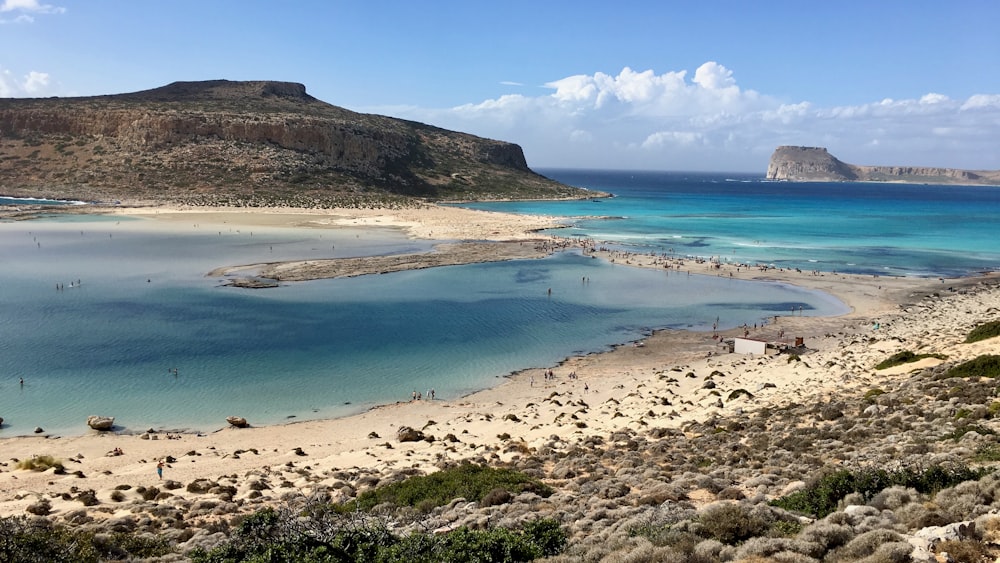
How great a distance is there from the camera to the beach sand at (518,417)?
602 inches

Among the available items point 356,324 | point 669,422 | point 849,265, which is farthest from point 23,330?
point 849,265

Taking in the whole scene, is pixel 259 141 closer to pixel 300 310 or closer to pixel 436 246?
pixel 436 246

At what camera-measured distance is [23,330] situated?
2930cm

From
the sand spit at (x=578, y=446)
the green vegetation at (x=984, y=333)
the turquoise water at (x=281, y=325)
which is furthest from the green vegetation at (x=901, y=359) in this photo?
the turquoise water at (x=281, y=325)

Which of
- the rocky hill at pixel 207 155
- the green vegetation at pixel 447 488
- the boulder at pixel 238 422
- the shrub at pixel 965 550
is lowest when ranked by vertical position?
the boulder at pixel 238 422

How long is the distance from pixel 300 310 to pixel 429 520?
85.4 ft

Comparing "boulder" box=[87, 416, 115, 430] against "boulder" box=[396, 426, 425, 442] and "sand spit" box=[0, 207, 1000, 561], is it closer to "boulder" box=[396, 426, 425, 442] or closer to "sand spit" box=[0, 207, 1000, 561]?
"sand spit" box=[0, 207, 1000, 561]

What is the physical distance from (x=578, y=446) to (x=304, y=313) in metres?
21.9

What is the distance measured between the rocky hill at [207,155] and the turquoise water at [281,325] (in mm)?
40094

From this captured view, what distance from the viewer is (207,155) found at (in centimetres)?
10119

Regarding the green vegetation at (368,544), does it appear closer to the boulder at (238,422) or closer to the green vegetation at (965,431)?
the green vegetation at (965,431)

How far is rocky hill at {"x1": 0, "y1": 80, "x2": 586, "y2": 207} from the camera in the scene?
9375 cm

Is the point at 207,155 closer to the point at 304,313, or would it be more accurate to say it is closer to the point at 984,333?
the point at 304,313

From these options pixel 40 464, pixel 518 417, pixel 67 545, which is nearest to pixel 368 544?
pixel 67 545
